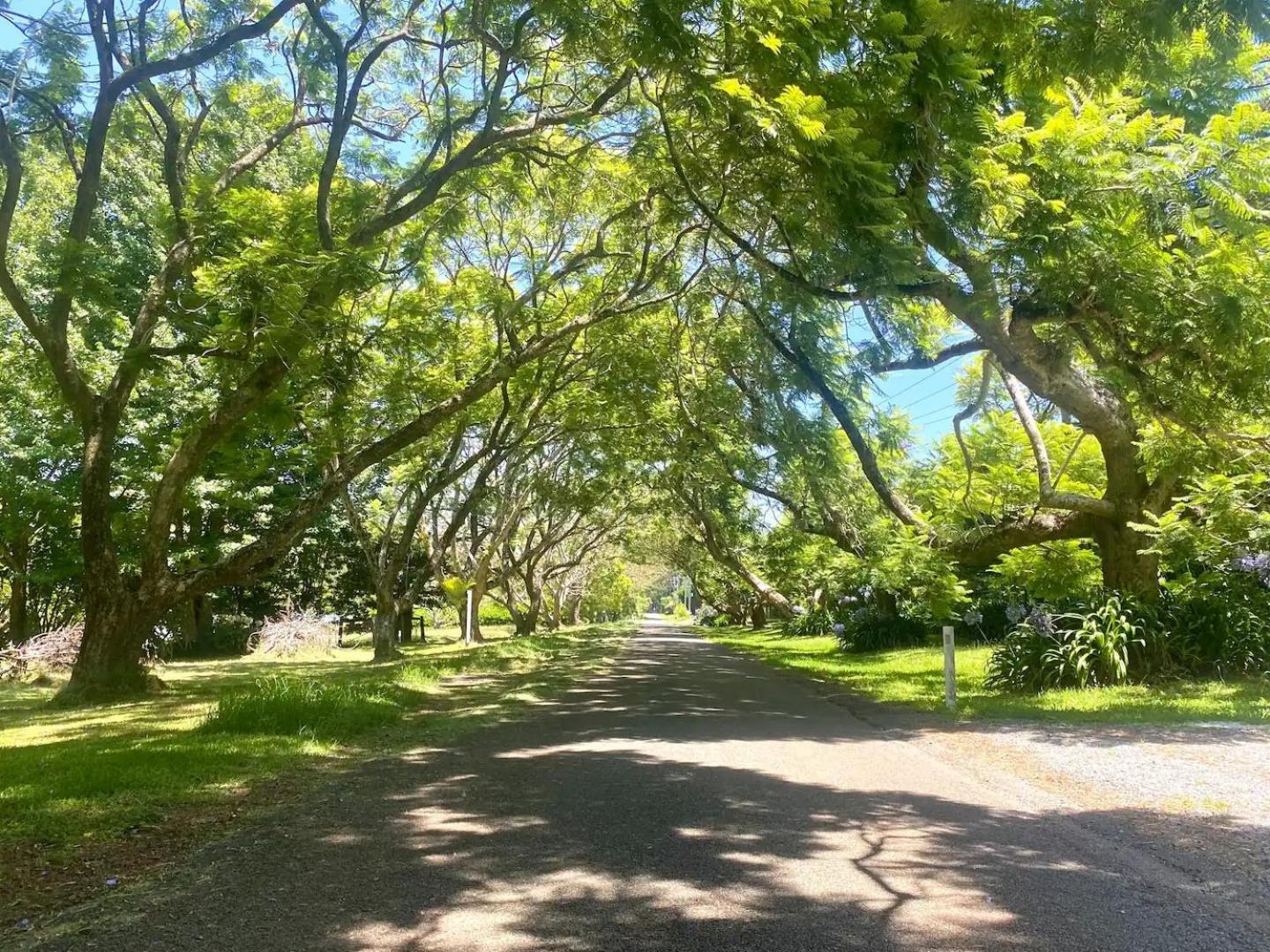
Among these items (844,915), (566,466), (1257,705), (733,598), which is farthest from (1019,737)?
(733,598)

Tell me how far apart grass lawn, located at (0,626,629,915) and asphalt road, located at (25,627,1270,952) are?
0.65 meters

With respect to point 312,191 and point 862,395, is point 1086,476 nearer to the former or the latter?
point 862,395

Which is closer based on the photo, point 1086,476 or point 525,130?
point 525,130

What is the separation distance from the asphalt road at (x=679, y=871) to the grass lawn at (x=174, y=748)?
2.12 ft

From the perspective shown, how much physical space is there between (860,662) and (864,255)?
51.1ft

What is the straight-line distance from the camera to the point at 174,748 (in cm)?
779

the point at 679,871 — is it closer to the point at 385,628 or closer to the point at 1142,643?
the point at 1142,643

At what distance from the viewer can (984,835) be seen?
543 cm

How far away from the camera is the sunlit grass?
5719 millimetres

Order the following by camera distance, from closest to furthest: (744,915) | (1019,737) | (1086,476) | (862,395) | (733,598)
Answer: (744,915)
(1019,737)
(862,395)
(1086,476)
(733,598)

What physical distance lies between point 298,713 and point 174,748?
171cm

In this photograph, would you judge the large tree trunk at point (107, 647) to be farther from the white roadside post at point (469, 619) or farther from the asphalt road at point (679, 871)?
the white roadside post at point (469, 619)

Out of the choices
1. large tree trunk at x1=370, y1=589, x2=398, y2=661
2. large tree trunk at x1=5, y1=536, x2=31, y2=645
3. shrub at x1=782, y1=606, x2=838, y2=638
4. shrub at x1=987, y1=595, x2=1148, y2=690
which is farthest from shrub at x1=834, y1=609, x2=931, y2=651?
large tree trunk at x1=5, y1=536, x2=31, y2=645

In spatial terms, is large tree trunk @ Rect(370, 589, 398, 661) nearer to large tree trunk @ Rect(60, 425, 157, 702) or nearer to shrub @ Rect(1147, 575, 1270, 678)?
large tree trunk @ Rect(60, 425, 157, 702)
